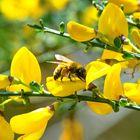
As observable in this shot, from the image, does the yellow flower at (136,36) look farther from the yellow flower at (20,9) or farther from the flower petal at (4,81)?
the yellow flower at (20,9)

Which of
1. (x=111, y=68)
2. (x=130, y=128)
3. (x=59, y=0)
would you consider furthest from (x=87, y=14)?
(x=111, y=68)

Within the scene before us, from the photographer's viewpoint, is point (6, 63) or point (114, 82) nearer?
point (114, 82)

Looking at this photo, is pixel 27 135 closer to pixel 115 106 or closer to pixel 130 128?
pixel 115 106

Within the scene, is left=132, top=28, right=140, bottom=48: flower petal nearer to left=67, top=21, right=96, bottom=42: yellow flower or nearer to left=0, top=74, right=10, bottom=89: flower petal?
left=67, top=21, right=96, bottom=42: yellow flower

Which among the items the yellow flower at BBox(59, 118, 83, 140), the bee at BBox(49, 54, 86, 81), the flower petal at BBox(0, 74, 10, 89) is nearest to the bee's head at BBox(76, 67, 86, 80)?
the bee at BBox(49, 54, 86, 81)

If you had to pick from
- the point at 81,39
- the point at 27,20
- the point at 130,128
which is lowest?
the point at 130,128

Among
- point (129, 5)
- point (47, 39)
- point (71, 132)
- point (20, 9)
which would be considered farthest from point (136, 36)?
point (20, 9)

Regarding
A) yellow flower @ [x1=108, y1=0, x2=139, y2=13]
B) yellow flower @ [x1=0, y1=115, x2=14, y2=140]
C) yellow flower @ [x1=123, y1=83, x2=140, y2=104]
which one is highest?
yellow flower @ [x1=108, y1=0, x2=139, y2=13]
